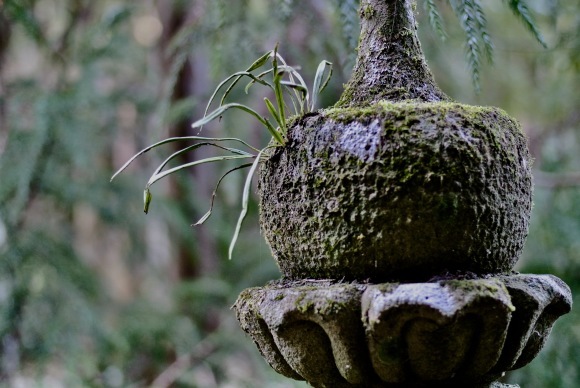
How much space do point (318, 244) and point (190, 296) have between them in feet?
6.95

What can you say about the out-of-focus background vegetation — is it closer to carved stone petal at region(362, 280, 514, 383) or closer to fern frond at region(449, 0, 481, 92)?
fern frond at region(449, 0, 481, 92)

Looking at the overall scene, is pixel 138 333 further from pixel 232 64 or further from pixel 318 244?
pixel 318 244

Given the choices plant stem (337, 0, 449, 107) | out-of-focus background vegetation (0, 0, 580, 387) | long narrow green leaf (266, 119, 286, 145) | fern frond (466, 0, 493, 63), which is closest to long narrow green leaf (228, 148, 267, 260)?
long narrow green leaf (266, 119, 286, 145)

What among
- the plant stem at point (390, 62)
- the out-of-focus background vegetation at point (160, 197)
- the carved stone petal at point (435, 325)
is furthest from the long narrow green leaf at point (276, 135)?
the out-of-focus background vegetation at point (160, 197)

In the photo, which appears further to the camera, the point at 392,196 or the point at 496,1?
the point at 496,1

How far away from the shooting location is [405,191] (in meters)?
0.74

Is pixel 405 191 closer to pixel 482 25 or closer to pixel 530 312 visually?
pixel 530 312

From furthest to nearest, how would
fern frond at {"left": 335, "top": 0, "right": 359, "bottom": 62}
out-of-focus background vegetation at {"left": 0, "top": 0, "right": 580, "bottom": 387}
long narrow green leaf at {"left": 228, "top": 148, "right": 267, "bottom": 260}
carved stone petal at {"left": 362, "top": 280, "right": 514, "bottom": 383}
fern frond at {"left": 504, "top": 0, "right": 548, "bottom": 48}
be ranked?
out-of-focus background vegetation at {"left": 0, "top": 0, "right": 580, "bottom": 387} < fern frond at {"left": 335, "top": 0, "right": 359, "bottom": 62} < fern frond at {"left": 504, "top": 0, "right": 548, "bottom": 48} < long narrow green leaf at {"left": 228, "top": 148, "right": 267, "bottom": 260} < carved stone petal at {"left": 362, "top": 280, "right": 514, "bottom": 383}

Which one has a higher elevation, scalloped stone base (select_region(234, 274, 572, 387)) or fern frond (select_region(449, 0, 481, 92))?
fern frond (select_region(449, 0, 481, 92))

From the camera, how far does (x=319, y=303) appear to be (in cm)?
73

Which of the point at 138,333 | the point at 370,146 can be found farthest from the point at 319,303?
the point at 138,333

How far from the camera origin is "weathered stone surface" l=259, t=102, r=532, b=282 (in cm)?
75

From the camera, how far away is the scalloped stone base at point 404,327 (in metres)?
0.69

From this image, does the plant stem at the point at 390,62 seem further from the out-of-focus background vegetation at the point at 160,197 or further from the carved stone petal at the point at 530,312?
the out-of-focus background vegetation at the point at 160,197
